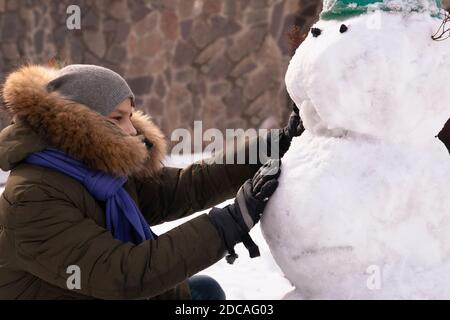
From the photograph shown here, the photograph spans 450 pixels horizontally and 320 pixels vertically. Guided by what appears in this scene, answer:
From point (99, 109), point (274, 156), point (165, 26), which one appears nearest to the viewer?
point (99, 109)

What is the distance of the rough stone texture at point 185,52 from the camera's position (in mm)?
6000

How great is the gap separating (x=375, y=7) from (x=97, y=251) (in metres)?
0.94

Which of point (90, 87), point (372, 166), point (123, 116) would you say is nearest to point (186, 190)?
point (123, 116)

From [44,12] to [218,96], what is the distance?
2043 millimetres

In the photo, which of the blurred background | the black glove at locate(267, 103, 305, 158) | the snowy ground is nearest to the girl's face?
the black glove at locate(267, 103, 305, 158)

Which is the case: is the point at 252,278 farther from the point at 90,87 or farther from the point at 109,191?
the point at 90,87

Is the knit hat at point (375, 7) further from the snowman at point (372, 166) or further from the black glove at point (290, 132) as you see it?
the black glove at point (290, 132)

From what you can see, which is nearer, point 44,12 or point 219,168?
point 219,168

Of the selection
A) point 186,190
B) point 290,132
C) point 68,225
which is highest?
point 290,132

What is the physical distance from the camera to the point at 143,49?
616cm

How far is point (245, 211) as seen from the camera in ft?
5.07

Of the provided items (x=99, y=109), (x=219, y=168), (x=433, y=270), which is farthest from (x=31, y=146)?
(x=433, y=270)
